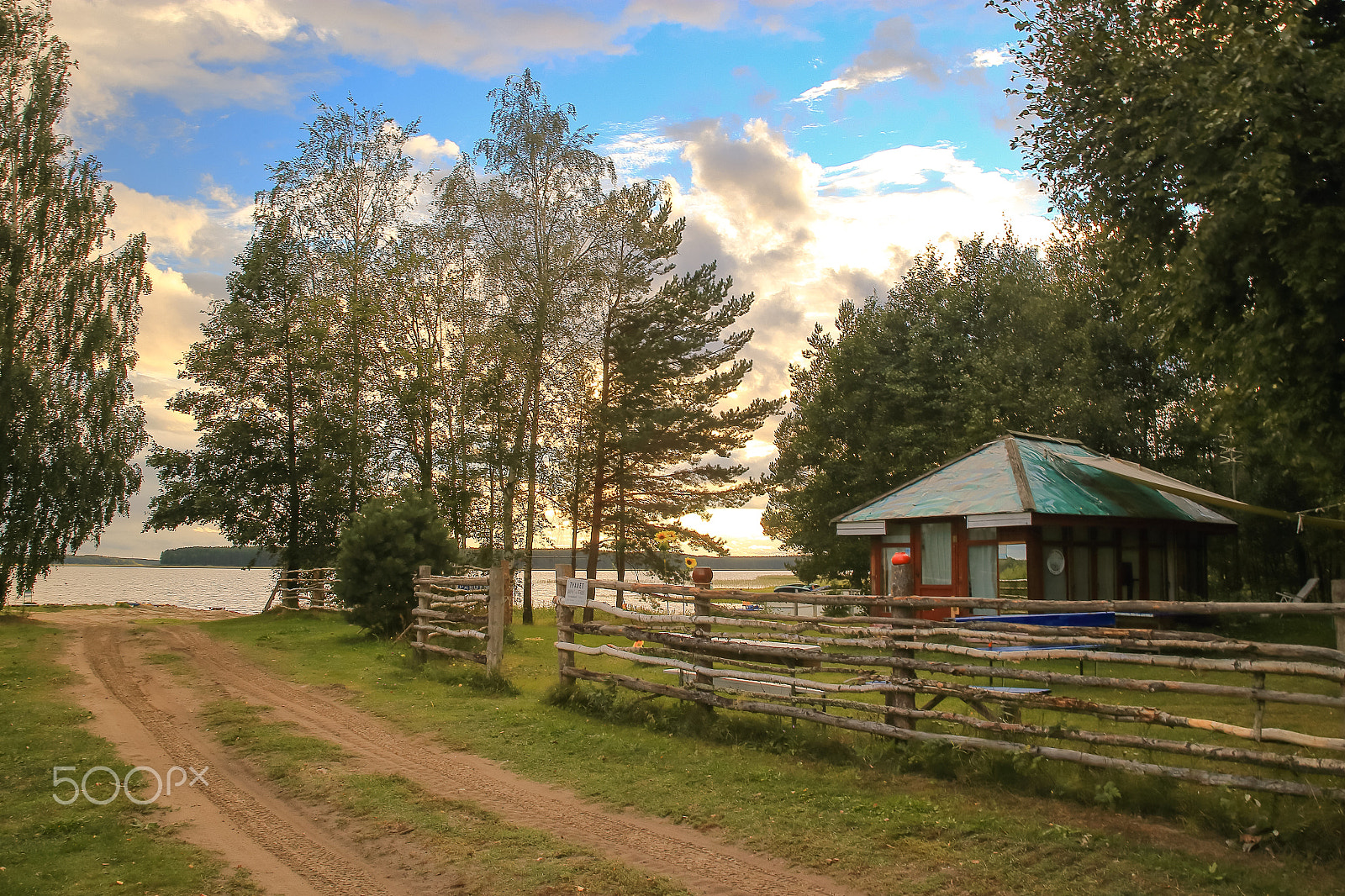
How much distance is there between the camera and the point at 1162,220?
11477 millimetres

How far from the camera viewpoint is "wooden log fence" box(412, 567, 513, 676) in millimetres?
12141

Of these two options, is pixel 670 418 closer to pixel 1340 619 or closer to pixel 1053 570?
pixel 1053 570

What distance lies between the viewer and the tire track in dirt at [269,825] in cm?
514

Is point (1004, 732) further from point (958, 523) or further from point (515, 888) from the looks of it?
point (958, 523)

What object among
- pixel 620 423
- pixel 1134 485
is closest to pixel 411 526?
pixel 620 423

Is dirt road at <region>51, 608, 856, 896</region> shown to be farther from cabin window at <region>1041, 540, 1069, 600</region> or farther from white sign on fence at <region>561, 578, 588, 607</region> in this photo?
cabin window at <region>1041, 540, 1069, 600</region>

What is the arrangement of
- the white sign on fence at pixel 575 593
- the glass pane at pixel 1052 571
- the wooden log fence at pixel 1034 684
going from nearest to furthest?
1. the wooden log fence at pixel 1034 684
2. the white sign on fence at pixel 575 593
3. the glass pane at pixel 1052 571

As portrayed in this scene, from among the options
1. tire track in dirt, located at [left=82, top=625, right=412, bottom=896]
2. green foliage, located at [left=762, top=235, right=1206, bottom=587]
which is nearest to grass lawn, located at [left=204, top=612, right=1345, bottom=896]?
tire track in dirt, located at [left=82, top=625, right=412, bottom=896]

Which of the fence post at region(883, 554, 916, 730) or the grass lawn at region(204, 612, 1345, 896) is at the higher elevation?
the fence post at region(883, 554, 916, 730)

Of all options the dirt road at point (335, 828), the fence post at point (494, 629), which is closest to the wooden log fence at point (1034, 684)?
the fence post at point (494, 629)

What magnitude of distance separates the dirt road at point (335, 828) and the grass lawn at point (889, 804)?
0.30m

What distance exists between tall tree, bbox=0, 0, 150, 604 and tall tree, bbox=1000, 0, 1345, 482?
81.0ft

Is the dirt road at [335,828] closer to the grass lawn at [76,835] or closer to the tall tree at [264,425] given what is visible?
the grass lawn at [76,835]

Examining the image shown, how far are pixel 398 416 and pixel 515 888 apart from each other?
78.4ft
